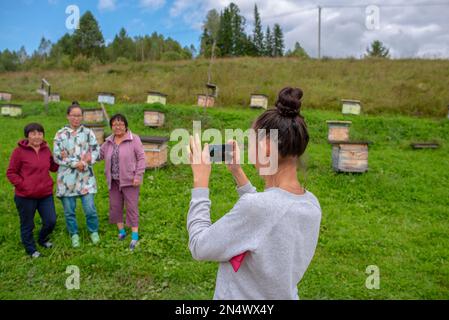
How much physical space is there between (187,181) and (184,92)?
35.0ft

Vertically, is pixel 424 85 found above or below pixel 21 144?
→ above

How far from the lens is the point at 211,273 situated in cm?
415

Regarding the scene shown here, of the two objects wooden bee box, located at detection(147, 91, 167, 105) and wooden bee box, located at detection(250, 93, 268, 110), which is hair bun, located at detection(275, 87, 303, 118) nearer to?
wooden bee box, located at detection(250, 93, 268, 110)

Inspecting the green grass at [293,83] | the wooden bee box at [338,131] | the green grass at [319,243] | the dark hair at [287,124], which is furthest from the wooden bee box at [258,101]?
the dark hair at [287,124]

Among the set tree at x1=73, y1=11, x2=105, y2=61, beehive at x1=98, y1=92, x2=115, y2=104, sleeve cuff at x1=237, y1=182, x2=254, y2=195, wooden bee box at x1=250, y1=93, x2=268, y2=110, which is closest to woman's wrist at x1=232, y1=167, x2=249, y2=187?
sleeve cuff at x1=237, y1=182, x2=254, y2=195

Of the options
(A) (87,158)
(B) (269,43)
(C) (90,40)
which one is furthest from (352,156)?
(B) (269,43)

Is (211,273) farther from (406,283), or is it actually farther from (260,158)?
(260,158)

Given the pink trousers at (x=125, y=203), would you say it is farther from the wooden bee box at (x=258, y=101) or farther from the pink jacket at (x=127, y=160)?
the wooden bee box at (x=258, y=101)

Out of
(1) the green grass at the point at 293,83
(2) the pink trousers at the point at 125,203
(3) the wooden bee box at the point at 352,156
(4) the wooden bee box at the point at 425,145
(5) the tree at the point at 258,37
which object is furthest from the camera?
(5) the tree at the point at 258,37

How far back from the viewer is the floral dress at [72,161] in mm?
4629

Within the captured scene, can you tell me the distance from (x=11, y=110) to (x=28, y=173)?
39.0 feet

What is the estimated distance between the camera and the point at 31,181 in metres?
4.39

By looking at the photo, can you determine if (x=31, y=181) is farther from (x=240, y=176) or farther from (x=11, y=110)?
(x=11, y=110)
